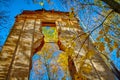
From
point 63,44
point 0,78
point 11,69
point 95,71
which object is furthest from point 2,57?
point 95,71

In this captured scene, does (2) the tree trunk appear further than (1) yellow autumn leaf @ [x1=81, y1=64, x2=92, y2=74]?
Yes

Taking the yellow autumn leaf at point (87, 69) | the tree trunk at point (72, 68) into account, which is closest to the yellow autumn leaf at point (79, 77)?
the yellow autumn leaf at point (87, 69)

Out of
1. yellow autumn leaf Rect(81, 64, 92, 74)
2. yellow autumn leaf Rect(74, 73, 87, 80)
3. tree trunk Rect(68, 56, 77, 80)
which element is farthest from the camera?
tree trunk Rect(68, 56, 77, 80)

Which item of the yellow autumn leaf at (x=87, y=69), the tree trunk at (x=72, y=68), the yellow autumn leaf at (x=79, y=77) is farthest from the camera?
the tree trunk at (x=72, y=68)

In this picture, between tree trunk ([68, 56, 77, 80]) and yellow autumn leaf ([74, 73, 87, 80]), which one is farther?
tree trunk ([68, 56, 77, 80])

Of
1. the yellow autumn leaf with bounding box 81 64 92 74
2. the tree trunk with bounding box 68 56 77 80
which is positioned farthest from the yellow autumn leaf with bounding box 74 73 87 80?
the tree trunk with bounding box 68 56 77 80

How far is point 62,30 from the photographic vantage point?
34.8ft

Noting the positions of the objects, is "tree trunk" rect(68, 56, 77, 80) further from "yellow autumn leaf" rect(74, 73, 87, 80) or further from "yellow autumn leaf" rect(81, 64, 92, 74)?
"yellow autumn leaf" rect(74, 73, 87, 80)

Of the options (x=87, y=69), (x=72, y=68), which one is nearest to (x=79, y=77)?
(x=87, y=69)

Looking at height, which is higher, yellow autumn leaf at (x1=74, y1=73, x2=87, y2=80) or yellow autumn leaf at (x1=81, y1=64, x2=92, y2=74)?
yellow autumn leaf at (x1=81, y1=64, x2=92, y2=74)

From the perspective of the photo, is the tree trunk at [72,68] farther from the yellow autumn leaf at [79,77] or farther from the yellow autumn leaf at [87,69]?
the yellow autumn leaf at [79,77]

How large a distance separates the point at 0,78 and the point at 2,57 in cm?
135

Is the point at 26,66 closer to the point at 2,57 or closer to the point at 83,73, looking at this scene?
the point at 2,57

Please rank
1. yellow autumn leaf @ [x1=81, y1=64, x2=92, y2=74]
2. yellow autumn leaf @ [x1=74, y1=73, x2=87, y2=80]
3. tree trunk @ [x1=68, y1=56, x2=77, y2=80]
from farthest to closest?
tree trunk @ [x1=68, y1=56, x2=77, y2=80] < yellow autumn leaf @ [x1=81, y1=64, x2=92, y2=74] < yellow autumn leaf @ [x1=74, y1=73, x2=87, y2=80]
